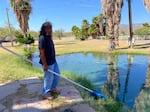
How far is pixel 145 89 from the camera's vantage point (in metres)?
10.7

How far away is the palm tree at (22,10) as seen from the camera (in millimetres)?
46809

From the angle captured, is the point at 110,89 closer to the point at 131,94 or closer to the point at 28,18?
the point at 131,94

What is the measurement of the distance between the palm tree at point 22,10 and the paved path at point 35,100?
127 feet

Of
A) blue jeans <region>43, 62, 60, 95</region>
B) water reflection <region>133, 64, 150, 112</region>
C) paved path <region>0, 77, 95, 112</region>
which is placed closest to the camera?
paved path <region>0, 77, 95, 112</region>

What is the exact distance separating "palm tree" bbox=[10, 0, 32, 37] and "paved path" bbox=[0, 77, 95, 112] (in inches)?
1527

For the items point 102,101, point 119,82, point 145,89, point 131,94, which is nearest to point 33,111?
point 102,101

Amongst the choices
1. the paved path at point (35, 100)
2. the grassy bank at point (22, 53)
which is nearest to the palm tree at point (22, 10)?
the grassy bank at point (22, 53)

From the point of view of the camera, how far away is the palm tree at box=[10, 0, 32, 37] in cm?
4681

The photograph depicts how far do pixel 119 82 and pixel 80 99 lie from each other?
18.6ft

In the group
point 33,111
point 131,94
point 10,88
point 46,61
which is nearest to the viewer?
point 33,111

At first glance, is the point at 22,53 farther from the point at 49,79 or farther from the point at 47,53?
the point at 47,53

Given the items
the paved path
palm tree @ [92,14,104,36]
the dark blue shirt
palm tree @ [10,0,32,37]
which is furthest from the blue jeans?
palm tree @ [92,14,104,36]

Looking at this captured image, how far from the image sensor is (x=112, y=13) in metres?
29.5

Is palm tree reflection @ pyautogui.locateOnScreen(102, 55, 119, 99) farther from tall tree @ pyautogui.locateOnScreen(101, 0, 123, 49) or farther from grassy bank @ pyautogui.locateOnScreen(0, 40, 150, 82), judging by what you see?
tall tree @ pyautogui.locateOnScreen(101, 0, 123, 49)
